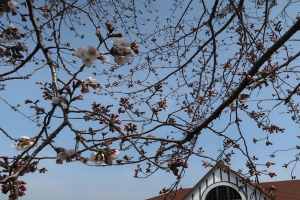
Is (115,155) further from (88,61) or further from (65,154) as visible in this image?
(88,61)

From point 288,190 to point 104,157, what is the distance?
14079mm

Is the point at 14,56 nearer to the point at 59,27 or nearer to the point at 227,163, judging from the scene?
the point at 59,27

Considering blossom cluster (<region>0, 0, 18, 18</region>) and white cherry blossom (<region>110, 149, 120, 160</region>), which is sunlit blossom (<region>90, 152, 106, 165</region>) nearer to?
white cherry blossom (<region>110, 149, 120, 160</region>)

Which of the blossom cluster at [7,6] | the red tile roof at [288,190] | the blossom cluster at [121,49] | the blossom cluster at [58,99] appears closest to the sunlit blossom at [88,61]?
the blossom cluster at [121,49]

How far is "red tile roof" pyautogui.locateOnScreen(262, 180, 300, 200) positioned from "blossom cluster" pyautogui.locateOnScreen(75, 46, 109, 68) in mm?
13261

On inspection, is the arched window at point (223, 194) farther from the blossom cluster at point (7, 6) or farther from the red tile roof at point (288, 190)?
the blossom cluster at point (7, 6)

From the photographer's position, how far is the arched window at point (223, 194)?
1366 cm

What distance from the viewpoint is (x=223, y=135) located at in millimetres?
3264

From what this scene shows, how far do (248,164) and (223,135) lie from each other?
608 millimetres

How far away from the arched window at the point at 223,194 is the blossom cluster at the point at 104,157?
42.0 feet

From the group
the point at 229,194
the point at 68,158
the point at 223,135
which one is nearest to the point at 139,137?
the point at 68,158

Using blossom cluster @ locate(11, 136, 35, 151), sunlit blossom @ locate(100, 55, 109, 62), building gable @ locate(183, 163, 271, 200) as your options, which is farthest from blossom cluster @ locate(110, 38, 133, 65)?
building gable @ locate(183, 163, 271, 200)

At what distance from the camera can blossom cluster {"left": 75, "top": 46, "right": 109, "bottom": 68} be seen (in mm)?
1749

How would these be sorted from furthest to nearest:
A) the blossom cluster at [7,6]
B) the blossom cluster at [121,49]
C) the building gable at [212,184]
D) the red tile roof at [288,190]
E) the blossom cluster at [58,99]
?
the building gable at [212,184] → the red tile roof at [288,190] → the blossom cluster at [7,6] → the blossom cluster at [58,99] → the blossom cluster at [121,49]
